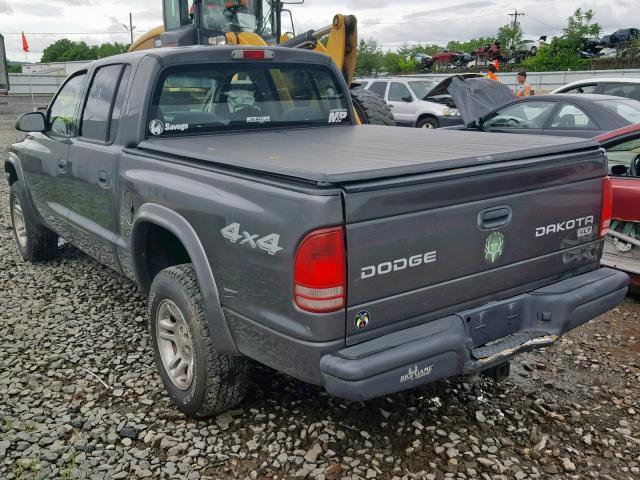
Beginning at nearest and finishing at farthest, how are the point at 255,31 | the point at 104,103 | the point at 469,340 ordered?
the point at 469,340, the point at 104,103, the point at 255,31

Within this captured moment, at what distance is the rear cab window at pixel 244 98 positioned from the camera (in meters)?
4.00

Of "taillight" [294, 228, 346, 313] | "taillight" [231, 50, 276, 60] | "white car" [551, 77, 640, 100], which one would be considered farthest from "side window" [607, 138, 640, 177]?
"white car" [551, 77, 640, 100]

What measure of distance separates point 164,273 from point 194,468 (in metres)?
1.00

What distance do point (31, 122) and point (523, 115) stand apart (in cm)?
626

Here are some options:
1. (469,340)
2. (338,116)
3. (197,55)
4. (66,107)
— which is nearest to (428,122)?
(338,116)

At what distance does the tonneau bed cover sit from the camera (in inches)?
104

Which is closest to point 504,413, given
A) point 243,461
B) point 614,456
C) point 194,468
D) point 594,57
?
point 614,456

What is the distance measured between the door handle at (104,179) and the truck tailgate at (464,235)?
2079mm

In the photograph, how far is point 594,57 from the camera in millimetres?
37250

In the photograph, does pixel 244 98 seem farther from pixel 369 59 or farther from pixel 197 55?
pixel 369 59

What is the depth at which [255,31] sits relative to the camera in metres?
10.8

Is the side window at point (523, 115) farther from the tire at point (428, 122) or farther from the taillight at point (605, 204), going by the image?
the tire at point (428, 122)

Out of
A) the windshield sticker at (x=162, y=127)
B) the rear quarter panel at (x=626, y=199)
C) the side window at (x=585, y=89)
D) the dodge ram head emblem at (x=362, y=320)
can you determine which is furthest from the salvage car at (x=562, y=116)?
the dodge ram head emblem at (x=362, y=320)

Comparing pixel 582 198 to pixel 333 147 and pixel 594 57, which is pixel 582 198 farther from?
pixel 594 57
